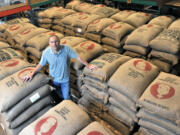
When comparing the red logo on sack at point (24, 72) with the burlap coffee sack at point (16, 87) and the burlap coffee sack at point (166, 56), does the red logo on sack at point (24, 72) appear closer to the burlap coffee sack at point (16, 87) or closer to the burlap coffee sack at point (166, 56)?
the burlap coffee sack at point (16, 87)

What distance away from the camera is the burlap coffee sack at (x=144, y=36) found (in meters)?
4.20

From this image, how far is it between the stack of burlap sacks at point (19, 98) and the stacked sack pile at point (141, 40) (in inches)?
85.5

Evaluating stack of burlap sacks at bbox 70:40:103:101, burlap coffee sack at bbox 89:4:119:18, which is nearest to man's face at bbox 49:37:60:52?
stack of burlap sacks at bbox 70:40:103:101

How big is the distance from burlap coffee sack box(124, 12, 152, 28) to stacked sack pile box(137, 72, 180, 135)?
259cm

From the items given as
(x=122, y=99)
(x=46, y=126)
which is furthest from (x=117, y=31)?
(x=46, y=126)

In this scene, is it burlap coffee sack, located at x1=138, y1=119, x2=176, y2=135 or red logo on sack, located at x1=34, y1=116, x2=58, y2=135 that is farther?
burlap coffee sack, located at x1=138, y1=119, x2=176, y2=135

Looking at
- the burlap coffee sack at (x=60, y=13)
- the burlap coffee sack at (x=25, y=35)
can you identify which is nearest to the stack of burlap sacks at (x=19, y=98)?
the burlap coffee sack at (x=25, y=35)

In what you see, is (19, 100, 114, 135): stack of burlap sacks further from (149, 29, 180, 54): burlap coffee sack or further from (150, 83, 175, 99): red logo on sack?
(149, 29, 180, 54): burlap coffee sack

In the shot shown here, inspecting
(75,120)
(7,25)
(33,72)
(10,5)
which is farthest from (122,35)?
(10,5)

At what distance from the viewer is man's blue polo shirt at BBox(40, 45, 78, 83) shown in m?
3.30

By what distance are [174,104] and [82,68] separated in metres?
1.87

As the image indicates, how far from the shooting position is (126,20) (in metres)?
5.31

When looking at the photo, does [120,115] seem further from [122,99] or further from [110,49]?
[110,49]

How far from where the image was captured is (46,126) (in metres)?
2.41
